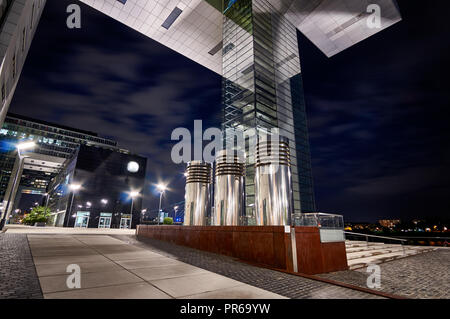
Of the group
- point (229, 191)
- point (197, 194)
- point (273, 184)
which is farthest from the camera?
point (197, 194)

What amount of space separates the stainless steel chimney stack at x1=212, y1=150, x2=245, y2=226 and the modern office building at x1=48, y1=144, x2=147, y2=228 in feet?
161

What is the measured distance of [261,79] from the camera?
22859 mm

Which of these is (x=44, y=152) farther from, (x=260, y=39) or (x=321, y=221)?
(x=321, y=221)

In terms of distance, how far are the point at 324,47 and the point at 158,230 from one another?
35832 millimetres

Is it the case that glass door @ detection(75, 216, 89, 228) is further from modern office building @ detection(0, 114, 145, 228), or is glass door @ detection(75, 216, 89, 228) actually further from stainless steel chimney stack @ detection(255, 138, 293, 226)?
stainless steel chimney stack @ detection(255, 138, 293, 226)

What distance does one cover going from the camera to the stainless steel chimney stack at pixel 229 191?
9.35 m

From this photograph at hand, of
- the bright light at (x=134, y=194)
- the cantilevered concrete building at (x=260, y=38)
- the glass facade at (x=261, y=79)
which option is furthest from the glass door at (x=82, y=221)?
the glass facade at (x=261, y=79)

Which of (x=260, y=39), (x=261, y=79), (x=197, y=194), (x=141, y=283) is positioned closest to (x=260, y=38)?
(x=260, y=39)

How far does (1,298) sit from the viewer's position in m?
2.81

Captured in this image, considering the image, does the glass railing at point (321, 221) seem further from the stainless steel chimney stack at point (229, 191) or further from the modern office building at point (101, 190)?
the modern office building at point (101, 190)

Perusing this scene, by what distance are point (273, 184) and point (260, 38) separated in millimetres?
21107

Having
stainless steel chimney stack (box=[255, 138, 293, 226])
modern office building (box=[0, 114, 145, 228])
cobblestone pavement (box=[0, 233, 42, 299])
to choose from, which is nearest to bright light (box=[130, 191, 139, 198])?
modern office building (box=[0, 114, 145, 228])

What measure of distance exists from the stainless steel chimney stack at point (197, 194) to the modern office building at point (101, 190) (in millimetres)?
47572

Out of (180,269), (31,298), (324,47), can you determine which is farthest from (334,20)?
(31,298)
